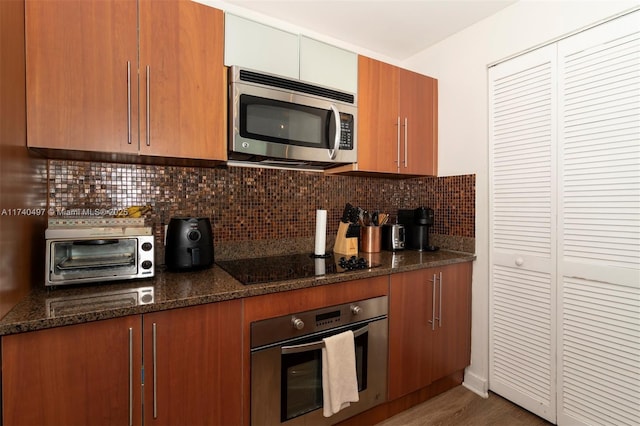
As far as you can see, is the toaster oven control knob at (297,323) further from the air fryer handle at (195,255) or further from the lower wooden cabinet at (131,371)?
the air fryer handle at (195,255)

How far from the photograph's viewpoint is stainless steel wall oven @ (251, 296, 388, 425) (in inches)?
51.6

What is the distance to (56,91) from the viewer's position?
1.21m

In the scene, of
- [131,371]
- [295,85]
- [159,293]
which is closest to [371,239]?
[295,85]

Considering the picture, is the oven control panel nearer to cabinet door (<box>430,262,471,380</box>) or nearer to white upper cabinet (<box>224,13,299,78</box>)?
cabinet door (<box>430,262,471,380</box>)

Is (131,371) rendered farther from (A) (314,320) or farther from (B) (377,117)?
(B) (377,117)

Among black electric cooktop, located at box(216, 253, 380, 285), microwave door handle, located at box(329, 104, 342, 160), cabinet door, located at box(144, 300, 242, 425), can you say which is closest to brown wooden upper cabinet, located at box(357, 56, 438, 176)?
microwave door handle, located at box(329, 104, 342, 160)

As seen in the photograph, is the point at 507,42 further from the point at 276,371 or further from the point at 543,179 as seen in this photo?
the point at 276,371

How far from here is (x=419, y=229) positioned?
7.50 ft

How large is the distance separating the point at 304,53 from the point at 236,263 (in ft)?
4.19

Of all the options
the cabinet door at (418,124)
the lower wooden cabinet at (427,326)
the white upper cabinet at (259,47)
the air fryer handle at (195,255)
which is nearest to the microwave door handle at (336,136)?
the white upper cabinet at (259,47)

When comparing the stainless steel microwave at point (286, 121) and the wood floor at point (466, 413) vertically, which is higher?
the stainless steel microwave at point (286, 121)

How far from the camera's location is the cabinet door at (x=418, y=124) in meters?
2.17

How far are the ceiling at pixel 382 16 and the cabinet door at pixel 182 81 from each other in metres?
0.61

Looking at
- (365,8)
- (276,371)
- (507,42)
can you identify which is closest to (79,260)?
(276,371)
